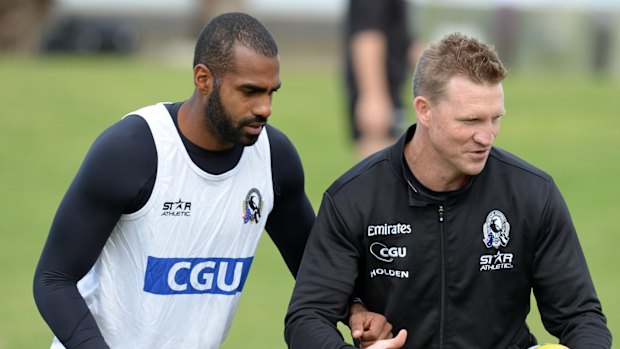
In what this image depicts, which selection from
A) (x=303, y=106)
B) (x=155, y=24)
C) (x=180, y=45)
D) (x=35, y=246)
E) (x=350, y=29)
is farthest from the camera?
(x=155, y=24)

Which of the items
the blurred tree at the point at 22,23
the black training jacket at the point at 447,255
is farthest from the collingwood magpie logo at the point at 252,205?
the blurred tree at the point at 22,23

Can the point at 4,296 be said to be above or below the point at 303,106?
below

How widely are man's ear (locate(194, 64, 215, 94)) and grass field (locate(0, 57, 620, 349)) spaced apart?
414cm

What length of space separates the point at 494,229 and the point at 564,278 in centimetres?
33

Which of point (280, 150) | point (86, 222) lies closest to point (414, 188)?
point (280, 150)

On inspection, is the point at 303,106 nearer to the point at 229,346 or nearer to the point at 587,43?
the point at 229,346

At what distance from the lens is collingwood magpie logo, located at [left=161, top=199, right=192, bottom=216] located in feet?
16.5

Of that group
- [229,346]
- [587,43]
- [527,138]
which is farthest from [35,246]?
[587,43]

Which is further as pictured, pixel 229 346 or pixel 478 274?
pixel 229 346

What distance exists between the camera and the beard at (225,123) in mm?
4859

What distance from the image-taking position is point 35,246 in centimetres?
1258

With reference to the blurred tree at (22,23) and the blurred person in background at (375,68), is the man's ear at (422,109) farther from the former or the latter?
the blurred tree at (22,23)

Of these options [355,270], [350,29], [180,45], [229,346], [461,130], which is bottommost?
[229,346]

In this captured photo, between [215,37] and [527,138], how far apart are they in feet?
50.2
